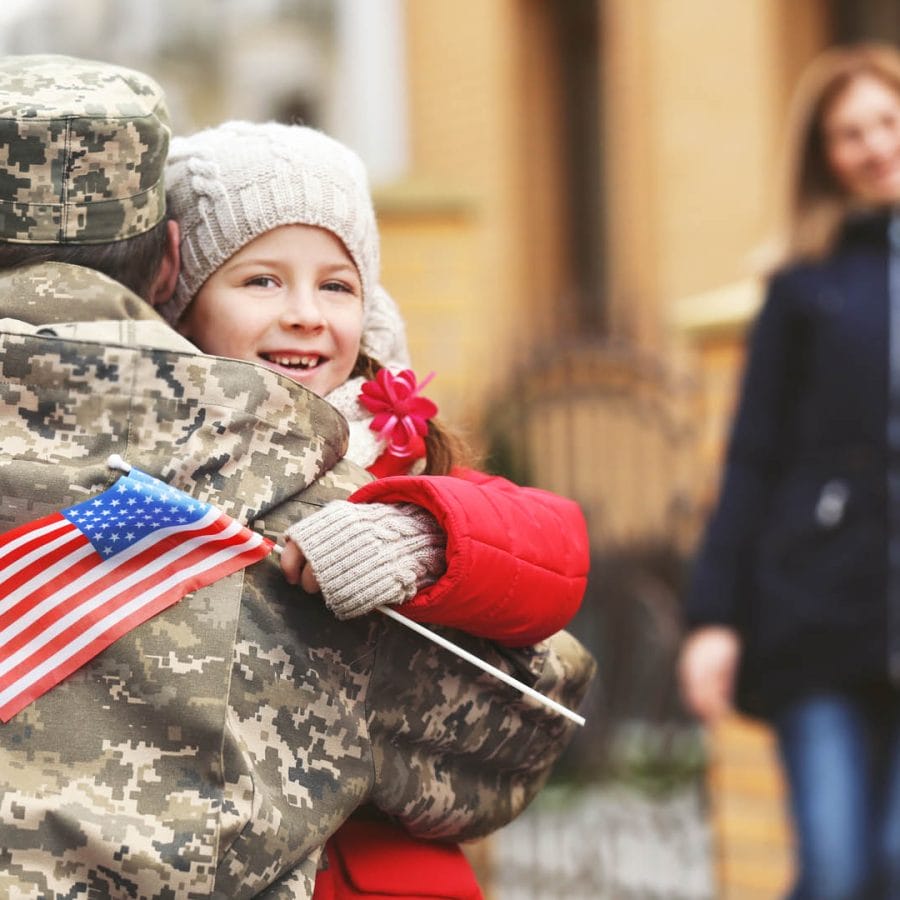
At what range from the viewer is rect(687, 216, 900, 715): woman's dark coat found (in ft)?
11.4

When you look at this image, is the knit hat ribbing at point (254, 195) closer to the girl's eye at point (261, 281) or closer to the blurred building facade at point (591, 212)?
the girl's eye at point (261, 281)

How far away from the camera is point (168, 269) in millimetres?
2006

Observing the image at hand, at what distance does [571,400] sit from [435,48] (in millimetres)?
4170

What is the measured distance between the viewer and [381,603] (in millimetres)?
1683

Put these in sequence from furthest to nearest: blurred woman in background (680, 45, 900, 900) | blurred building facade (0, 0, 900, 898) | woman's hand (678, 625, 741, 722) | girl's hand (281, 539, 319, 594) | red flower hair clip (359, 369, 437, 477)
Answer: blurred building facade (0, 0, 900, 898) < woman's hand (678, 625, 741, 722) < blurred woman in background (680, 45, 900, 900) < red flower hair clip (359, 369, 437, 477) < girl's hand (281, 539, 319, 594)

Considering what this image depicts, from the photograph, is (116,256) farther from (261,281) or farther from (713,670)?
(713,670)

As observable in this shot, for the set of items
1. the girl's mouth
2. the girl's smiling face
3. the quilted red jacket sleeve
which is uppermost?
the girl's smiling face

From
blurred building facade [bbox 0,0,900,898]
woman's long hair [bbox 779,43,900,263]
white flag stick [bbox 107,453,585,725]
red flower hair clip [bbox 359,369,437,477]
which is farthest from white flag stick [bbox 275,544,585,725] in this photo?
blurred building facade [bbox 0,0,900,898]

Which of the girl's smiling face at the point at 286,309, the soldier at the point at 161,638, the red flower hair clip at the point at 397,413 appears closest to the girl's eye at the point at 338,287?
the girl's smiling face at the point at 286,309

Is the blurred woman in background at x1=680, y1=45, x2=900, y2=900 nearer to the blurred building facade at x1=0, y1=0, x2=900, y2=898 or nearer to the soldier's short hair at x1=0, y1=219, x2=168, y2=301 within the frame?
the blurred building facade at x1=0, y1=0, x2=900, y2=898

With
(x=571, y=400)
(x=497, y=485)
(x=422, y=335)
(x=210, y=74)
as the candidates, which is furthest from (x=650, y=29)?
(x=497, y=485)

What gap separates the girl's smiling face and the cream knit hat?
0.02 meters

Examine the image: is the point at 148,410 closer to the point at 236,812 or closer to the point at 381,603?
the point at 381,603

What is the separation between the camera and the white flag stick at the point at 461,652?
1.66 meters
